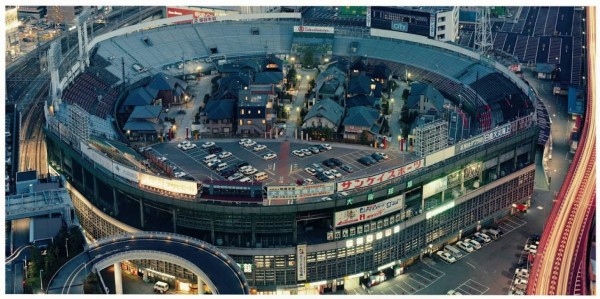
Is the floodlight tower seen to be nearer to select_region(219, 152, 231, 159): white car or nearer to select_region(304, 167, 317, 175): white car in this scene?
select_region(304, 167, 317, 175): white car

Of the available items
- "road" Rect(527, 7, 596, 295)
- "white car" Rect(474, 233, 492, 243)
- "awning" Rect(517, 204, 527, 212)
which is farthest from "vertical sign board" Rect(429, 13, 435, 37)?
"white car" Rect(474, 233, 492, 243)

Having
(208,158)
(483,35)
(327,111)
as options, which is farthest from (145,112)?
(483,35)

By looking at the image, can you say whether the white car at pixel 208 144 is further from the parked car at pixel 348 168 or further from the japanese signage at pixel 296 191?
the japanese signage at pixel 296 191

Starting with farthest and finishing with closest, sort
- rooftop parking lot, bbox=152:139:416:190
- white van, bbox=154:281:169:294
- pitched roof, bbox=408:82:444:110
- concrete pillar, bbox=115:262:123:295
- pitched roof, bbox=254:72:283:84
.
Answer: pitched roof, bbox=254:72:283:84, pitched roof, bbox=408:82:444:110, rooftop parking lot, bbox=152:139:416:190, white van, bbox=154:281:169:294, concrete pillar, bbox=115:262:123:295

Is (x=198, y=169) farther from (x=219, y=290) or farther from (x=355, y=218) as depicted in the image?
(x=219, y=290)

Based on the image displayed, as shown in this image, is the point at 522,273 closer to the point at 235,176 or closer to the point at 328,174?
the point at 328,174
